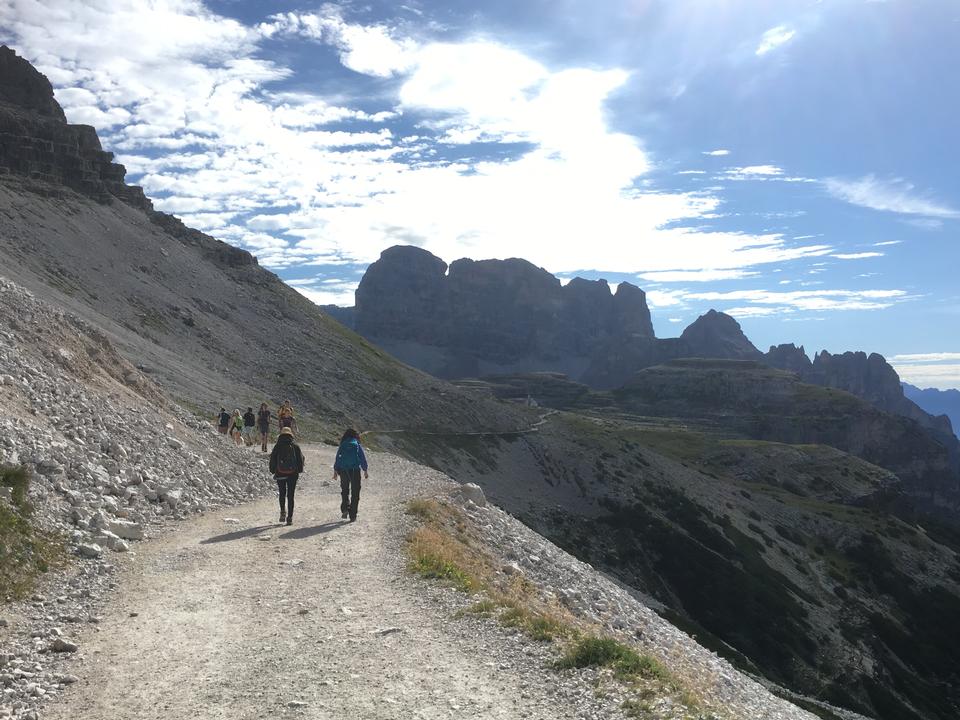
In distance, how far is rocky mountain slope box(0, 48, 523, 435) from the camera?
269 feet

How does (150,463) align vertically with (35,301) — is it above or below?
below

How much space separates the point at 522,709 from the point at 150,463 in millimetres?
16917

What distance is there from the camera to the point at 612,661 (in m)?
11.1

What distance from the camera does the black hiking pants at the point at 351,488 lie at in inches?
896

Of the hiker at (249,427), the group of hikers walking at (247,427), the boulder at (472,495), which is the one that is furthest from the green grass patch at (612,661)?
the hiker at (249,427)

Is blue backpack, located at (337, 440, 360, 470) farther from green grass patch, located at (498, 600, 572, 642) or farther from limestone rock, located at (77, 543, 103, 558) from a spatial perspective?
green grass patch, located at (498, 600, 572, 642)

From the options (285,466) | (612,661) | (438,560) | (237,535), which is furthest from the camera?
(285,466)

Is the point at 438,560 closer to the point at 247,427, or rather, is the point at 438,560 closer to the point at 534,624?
the point at 534,624

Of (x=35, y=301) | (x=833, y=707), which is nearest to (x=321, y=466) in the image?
(x=35, y=301)

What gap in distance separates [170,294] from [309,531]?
88.8 metres

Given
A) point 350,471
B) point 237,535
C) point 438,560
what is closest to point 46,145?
point 350,471

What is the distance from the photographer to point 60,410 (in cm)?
2111

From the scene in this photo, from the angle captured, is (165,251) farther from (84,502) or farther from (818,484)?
(818,484)

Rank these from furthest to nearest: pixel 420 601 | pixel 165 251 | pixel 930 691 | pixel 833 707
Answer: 1. pixel 165 251
2. pixel 930 691
3. pixel 833 707
4. pixel 420 601
